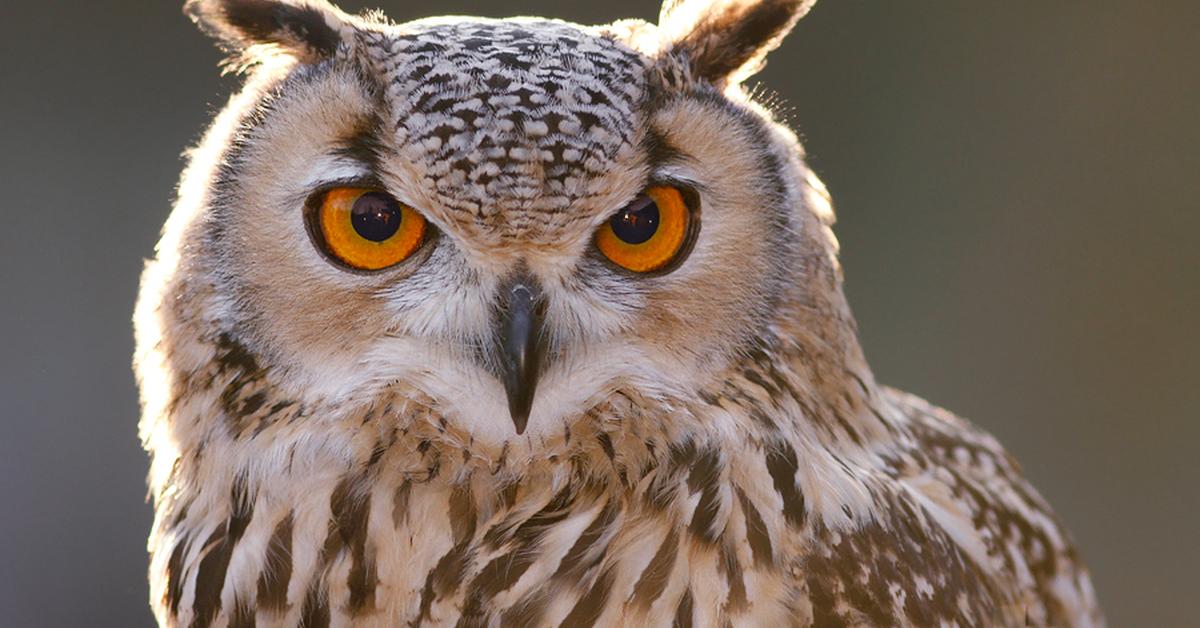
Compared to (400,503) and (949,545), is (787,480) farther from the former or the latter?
(400,503)

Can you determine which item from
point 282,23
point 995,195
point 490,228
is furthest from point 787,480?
point 995,195

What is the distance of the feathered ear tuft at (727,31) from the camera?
136 cm

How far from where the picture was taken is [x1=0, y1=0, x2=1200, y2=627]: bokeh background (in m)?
3.32

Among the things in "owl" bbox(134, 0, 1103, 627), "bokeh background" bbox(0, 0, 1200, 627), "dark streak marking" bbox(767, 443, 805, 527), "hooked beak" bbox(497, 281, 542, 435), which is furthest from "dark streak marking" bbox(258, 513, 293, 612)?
"bokeh background" bbox(0, 0, 1200, 627)

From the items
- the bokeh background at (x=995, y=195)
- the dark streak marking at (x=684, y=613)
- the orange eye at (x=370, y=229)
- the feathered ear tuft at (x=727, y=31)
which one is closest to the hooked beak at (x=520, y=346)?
the orange eye at (x=370, y=229)

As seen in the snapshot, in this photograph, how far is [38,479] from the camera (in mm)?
3186

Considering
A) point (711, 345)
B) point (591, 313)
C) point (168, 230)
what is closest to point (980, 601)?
point (711, 345)

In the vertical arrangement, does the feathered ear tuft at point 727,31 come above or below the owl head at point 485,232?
above

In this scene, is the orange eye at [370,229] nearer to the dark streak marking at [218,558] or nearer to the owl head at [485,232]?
the owl head at [485,232]

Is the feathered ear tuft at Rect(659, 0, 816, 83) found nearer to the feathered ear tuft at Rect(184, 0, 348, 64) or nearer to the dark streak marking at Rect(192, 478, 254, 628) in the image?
the feathered ear tuft at Rect(184, 0, 348, 64)

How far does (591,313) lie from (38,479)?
8.11 ft

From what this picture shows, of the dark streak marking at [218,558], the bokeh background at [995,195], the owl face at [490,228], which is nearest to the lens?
the owl face at [490,228]

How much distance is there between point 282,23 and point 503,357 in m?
0.45

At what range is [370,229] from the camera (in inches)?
46.4
